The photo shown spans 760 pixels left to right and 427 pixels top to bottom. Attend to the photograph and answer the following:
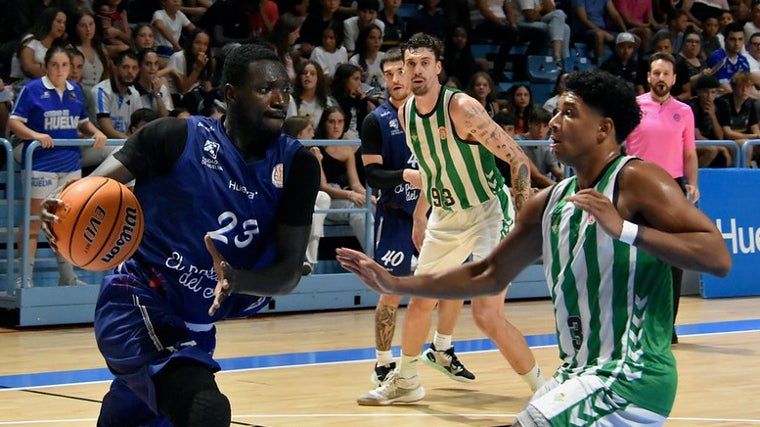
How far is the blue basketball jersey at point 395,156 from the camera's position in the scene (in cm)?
884

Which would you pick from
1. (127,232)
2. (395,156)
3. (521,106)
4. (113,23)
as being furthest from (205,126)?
(521,106)

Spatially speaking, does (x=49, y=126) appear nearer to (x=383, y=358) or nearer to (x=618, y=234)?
(x=383, y=358)

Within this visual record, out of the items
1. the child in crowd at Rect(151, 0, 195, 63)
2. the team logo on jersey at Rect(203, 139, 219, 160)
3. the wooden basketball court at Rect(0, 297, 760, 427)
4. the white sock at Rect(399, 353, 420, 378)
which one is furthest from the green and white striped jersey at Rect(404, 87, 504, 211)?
the child in crowd at Rect(151, 0, 195, 63)

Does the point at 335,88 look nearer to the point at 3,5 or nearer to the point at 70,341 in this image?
the point at 3,5

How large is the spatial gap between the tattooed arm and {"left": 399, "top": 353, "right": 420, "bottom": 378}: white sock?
1.13 m

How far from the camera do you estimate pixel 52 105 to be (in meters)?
10.3

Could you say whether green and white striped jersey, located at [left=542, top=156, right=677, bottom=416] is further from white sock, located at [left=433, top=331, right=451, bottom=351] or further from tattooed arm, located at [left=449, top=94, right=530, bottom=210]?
white sock, located at [left=433, top=331, right=451, bottom=351]

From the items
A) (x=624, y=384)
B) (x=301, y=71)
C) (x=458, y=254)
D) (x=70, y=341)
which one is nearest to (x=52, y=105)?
(x=70, y=341)

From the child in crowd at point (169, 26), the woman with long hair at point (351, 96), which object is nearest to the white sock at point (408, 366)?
the woman with long hair at point (351, 96)

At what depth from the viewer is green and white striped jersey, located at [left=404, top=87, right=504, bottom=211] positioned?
7.68m

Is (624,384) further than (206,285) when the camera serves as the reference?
No

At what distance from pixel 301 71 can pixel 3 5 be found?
118 inches

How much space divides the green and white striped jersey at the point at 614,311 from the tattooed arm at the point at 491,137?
10.6ft

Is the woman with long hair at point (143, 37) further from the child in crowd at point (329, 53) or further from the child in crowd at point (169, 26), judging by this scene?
the child in crowd at point (329, 53)
